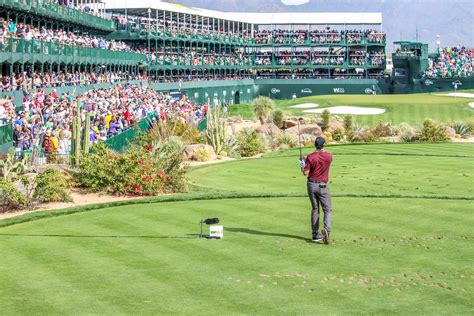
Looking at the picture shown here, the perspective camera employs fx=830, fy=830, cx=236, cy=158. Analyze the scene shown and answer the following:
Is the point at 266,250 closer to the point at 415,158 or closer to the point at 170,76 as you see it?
the point at 415,158

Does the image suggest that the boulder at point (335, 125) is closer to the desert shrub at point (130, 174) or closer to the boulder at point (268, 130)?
the boulder at point (268, 130)

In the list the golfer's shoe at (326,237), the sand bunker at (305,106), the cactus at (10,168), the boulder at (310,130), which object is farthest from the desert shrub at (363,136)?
the golfer's shoe at (326,237)

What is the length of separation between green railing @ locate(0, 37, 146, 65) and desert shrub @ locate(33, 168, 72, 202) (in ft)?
61.5

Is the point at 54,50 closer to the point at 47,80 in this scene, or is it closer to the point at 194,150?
the point at 47,80

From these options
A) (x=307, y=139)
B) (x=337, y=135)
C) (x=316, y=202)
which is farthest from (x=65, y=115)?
(x=316, y=202)

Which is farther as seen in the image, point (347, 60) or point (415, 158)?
point (347, 60)

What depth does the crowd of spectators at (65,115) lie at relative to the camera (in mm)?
29391

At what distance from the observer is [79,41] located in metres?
55.4

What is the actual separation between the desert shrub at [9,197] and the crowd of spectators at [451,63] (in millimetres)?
81995

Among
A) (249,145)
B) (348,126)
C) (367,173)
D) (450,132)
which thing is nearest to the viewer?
(367,173)

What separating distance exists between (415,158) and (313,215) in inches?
780

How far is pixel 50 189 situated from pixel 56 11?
117 feet

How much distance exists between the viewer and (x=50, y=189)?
2155 cm

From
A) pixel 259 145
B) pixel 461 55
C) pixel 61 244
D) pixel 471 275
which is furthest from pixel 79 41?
pixel 461 55
